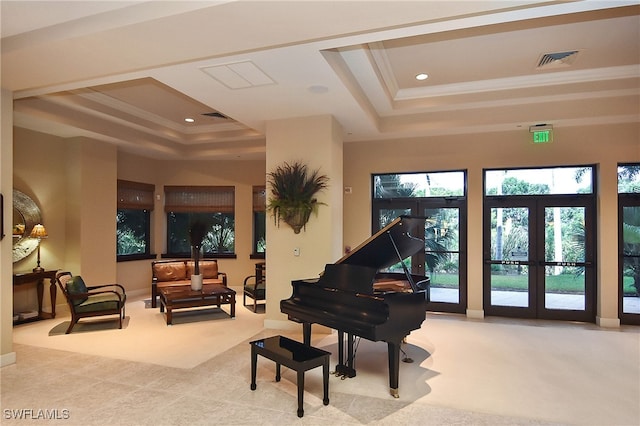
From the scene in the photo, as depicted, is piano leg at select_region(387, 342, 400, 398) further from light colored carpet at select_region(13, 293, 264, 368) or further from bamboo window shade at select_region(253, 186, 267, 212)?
bamboo window shade at select_region(253, 186, 267, 212)

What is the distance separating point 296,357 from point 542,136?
5.12 meters

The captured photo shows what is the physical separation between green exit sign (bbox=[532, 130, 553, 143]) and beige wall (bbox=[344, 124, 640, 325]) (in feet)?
0.63

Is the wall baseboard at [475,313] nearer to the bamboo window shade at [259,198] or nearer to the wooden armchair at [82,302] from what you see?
the bamboo window shade at [259,198]

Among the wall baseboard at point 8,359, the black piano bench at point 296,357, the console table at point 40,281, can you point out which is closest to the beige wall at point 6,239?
the wall baseboard at point 8,359

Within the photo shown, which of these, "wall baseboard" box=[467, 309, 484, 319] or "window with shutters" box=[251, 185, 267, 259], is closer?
"wall baseboard" box=[467, 309, 484, 319]

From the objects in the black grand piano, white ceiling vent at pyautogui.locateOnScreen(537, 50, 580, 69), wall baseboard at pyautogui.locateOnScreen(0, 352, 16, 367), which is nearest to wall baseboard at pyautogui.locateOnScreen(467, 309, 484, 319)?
the black grand piano

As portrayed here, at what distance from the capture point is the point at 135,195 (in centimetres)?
804

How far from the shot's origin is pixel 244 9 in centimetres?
276

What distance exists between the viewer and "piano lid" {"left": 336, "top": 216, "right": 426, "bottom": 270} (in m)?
3.60

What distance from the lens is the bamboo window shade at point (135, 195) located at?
7.68 meters

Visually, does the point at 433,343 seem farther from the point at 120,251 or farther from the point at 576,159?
the point at 120,251

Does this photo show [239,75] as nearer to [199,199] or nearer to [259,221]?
[259,221]

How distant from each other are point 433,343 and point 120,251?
632 centimetres

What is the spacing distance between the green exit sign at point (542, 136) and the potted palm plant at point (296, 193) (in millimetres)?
3344
